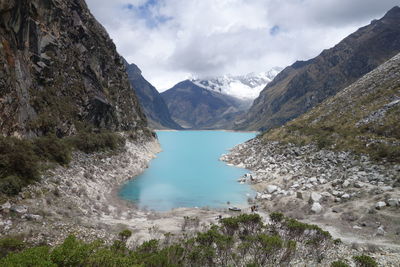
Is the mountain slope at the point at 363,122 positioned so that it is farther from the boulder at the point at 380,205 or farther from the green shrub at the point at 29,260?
the green shrub at the point at 29,260

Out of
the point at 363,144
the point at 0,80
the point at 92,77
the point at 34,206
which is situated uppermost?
the point at 92,77

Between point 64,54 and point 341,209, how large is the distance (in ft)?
143

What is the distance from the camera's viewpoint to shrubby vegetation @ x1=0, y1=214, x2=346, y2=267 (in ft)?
29.0

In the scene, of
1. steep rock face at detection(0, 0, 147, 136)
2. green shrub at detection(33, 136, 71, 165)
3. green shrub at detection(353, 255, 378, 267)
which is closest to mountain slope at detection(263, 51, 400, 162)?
green shrub at detection(353, 255, 378, 267)

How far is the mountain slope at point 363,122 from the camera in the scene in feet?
113

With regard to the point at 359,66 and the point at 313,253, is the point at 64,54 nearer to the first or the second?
the point at 313,253

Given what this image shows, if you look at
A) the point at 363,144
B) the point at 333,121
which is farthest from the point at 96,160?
the point at 333,121

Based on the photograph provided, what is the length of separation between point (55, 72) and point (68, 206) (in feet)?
85.4

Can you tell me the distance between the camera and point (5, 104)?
23.6 metres

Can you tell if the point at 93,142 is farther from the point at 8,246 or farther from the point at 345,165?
the point at 345,165

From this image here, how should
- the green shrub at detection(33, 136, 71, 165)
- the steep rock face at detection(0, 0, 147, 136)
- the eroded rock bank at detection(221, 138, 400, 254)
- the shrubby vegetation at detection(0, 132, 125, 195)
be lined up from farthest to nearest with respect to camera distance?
the green shrub at detection(33, 136, 71, 165)
the steep rock face at detection(0, 0, 147, 136)
the eroded rock bank at detection(221, 138, 400, 254)
the shrubby vegetation at detection(0, 132, 125, 195)

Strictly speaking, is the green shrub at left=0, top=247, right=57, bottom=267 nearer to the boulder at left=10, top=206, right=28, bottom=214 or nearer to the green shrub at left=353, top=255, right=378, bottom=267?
the boulder at left=10, top=206, right=28, bottom=214

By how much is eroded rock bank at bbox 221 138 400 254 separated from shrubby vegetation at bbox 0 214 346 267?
13.5 ft

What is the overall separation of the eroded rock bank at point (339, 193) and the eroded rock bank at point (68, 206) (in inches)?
609
